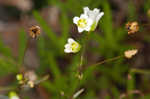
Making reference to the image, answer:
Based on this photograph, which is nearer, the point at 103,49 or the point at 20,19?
the point at 103,49

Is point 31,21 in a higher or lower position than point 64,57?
higher

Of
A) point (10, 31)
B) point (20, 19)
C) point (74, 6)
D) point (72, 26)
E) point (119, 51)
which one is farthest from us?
point (20, 19)

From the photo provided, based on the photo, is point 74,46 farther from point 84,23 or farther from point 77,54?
point 77,54

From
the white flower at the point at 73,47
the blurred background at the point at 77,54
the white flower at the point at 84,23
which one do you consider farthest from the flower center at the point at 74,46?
the blurred background at the point at 77,54

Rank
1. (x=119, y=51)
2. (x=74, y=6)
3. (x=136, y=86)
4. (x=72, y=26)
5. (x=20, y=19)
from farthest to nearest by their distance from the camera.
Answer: (x=20, y=19)
(x=72, y=26)
(x=136, y=86)
(x=119, y=51)
(x=74, y=6)

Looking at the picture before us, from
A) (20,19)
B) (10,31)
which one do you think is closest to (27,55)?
(10,31)

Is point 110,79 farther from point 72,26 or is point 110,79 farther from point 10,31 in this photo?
point 10,31

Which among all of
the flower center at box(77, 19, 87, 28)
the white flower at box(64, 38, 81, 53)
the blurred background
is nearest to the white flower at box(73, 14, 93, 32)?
the flower center at box(77, 19, 87, 28)
